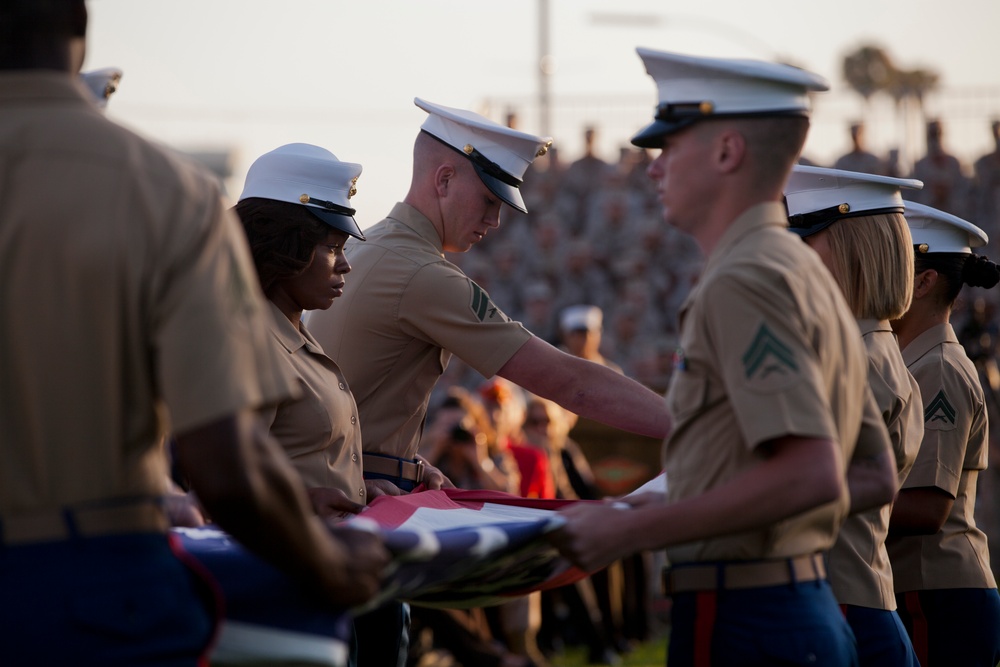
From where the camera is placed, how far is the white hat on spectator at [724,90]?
263 cm

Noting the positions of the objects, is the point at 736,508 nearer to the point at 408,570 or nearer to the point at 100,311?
the point at 408,570

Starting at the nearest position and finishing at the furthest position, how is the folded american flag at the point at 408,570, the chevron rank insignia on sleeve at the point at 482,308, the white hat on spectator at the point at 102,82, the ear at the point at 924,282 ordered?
1. the folded american flag at the point at 408,570
2. the white hat on spectator at the point at 102,82
3. the chevron rank insignia on sleeve at the point at 482,308
4. the ear at the point at 924,282

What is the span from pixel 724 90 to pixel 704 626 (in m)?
1.18

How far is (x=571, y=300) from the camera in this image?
48.2ft

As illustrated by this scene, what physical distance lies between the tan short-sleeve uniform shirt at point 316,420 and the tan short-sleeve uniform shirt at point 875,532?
146cm

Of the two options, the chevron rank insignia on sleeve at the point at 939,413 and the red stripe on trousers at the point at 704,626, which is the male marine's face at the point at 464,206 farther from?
the red stripe on trousers at the point at 704,626

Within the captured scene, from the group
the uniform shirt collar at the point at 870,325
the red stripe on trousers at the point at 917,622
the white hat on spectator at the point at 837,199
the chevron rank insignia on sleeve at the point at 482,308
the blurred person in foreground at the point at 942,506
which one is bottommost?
the red stripe on trousers at the point at 917,622

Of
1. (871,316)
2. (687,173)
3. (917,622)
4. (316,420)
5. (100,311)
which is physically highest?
(687,173)

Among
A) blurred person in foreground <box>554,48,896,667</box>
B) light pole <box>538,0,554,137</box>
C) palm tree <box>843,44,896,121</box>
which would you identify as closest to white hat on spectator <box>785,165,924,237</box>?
blurred person in foreground <box>554,48,896,667</box>

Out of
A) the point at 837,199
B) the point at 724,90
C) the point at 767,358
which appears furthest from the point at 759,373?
the point at 837,199

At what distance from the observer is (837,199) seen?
11.9 ft

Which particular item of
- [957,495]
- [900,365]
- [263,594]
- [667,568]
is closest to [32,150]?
[263,594]

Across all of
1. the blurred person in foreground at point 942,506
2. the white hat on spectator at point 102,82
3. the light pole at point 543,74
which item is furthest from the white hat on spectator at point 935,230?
the light pole at point 543,74

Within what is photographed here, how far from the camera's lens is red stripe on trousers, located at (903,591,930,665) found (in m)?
4.05
